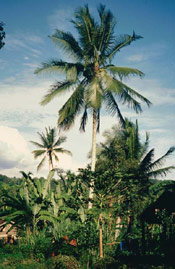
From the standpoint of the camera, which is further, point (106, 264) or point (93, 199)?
point (93, 199)

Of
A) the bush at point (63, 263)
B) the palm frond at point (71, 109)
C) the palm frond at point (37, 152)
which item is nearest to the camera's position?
the bush at point (63, 263)

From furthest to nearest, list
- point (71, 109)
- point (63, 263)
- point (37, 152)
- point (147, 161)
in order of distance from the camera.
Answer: point (37, 152) < point (147, 161) < point (71, 109) < point (63, 263)

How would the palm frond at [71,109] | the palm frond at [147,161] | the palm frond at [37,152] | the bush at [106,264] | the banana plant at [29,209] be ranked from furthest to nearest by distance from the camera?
the palm frond at [37,152]
the palm frond at [147,161]
the palm frond at [71,109]
the banana plant at [29,209]
the bush at [106,264]

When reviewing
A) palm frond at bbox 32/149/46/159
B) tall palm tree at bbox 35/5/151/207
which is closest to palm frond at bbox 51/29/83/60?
tall palm tree at bbox 35/5/151/207

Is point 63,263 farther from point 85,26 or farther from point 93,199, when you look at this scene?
point 85,26

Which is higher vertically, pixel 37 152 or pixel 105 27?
pixel 105 27

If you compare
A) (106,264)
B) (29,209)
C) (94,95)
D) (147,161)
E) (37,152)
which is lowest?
(106,264)

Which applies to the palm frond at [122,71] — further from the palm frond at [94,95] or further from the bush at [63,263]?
the bush at [63,263]

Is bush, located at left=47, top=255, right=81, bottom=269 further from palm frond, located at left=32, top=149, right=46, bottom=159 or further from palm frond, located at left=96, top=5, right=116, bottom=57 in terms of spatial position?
palm frond, located at left=32, top=149, right=46, bottom=159

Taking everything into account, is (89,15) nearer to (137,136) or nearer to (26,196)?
(137,136)

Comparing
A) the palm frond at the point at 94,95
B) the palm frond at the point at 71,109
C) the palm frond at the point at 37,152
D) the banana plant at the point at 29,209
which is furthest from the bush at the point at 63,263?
the palm frond at the point at 37,152

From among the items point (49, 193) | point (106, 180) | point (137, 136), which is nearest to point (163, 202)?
point (106, 180)

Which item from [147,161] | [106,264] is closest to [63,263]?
[106,264]

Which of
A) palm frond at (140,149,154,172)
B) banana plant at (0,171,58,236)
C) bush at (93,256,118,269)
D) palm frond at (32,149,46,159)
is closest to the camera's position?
bush at (93,256,118,269)
